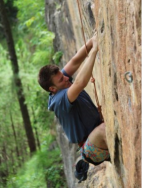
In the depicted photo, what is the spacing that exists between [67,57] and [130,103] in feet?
21.1

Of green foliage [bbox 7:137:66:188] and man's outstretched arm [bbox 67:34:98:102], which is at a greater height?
man's outstretched arm [bbox 67:34:98:102]

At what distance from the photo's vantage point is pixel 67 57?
9.06m

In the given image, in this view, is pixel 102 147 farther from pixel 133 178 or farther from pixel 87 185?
pixel 87 185

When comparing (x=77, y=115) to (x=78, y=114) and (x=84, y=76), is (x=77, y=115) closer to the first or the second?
(x=78, y=114)

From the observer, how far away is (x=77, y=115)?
14.0 ft

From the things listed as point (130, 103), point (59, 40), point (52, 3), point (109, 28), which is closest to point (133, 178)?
point (130, 103)

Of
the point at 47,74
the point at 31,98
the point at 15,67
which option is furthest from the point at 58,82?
the point at 15,67

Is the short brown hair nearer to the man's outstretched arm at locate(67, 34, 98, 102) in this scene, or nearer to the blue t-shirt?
the blue t-shirt

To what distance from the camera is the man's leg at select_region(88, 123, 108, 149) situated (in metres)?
4.14

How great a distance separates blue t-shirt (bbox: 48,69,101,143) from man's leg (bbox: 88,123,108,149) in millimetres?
160

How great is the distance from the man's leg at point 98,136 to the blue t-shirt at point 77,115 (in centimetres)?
16

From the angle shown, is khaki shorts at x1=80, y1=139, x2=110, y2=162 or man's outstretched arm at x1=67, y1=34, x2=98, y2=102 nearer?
man's outstretched arm at x1=67, y1=34, x2=98, y2=102

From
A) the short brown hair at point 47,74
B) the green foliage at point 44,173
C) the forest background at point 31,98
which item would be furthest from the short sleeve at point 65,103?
the green foliage at point 44,173

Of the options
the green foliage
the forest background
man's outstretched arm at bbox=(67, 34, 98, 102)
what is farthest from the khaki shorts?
the green foliage
